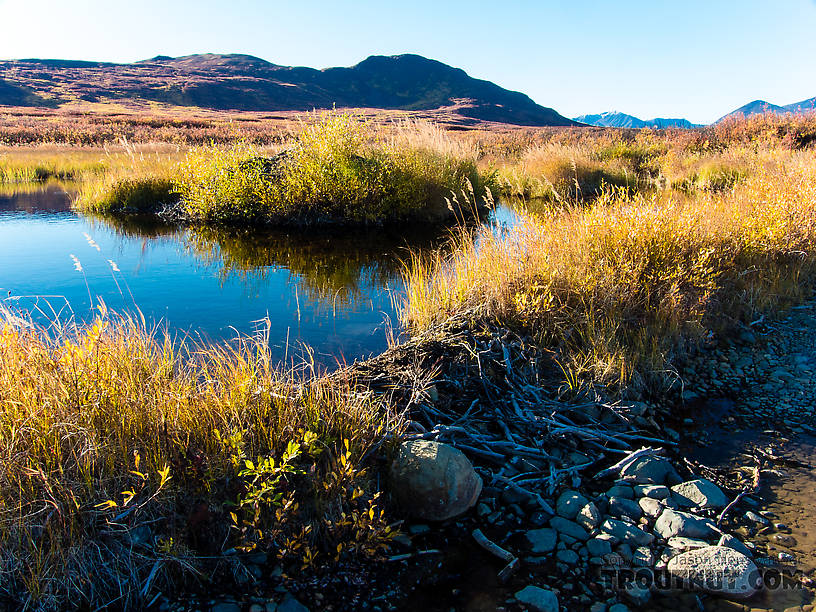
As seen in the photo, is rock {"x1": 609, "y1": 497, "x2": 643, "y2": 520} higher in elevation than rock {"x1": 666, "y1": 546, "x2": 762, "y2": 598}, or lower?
lower

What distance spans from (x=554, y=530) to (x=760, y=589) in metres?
0.96

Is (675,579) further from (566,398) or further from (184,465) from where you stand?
(184,465)

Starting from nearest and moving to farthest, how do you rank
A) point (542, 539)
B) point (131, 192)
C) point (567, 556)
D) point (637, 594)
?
point (637, 594)
point (567, 556)
point (542, 539)
point (131, 192)

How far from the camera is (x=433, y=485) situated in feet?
9.49

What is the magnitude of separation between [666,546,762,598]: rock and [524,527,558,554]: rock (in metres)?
0.56

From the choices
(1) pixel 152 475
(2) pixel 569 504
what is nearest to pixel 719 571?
(2) pixel 569 504

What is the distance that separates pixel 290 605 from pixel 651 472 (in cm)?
237

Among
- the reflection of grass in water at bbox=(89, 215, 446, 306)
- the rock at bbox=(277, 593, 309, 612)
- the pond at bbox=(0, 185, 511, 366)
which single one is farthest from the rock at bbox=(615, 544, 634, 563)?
the reflection of grass in water at bbox=(89, 215, 446, 306)

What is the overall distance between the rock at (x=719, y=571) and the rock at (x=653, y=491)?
0.52 metres

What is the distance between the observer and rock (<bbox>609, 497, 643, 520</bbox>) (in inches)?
117

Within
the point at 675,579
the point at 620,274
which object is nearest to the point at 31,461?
the point at 675,579

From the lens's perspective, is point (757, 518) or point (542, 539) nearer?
point (542, 539)

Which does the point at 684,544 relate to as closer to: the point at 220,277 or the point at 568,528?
the point at 568,528

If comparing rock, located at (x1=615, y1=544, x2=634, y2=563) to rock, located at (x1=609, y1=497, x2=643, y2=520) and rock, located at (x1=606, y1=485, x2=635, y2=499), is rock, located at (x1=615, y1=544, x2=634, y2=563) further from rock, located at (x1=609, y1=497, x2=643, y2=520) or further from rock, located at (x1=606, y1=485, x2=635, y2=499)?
rock, located at (x1=606, y1=485, x2=635, y2=499)
